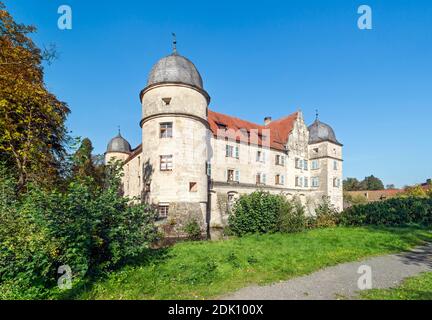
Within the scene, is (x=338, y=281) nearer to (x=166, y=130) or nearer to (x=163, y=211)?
(x=163, y=211)

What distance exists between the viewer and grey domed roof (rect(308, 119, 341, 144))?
3659cm

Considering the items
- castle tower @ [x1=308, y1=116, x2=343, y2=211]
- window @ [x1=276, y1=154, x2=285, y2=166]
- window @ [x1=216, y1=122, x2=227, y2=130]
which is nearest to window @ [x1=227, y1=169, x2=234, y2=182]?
window @ [x1=216, y1=122, x2=227, y2=130]

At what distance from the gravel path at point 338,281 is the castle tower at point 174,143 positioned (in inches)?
435

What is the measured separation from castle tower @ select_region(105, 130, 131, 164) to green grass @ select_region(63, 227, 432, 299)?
27.9 metres

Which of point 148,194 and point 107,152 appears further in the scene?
point 107,152

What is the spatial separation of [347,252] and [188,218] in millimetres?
10204

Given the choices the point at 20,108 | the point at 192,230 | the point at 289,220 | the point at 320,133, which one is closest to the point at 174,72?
the point at 20,108

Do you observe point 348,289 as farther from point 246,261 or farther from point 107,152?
point 107,152

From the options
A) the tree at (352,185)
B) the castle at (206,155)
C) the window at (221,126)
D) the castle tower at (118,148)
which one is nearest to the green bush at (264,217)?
the castle at (206,155)

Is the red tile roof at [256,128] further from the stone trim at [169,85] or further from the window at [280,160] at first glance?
the stone trim at [169,85]

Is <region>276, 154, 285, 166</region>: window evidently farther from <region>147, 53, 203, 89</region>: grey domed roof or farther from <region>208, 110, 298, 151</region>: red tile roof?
<region>147, 53, 203, 89</region>: grey domed roof

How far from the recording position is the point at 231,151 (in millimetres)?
27406

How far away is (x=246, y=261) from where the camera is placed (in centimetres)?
902
